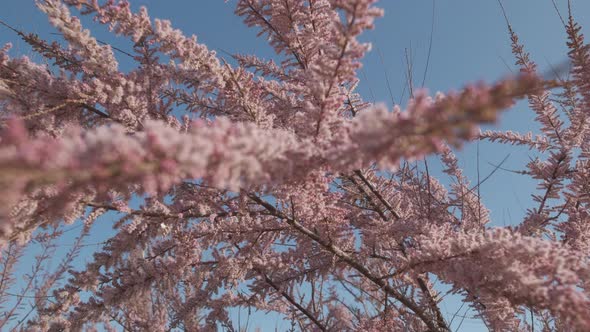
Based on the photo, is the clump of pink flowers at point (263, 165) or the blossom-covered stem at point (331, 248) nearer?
the clump of pink flowers at point (263, 165)

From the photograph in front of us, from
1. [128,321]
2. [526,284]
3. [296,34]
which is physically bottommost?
[526,284]

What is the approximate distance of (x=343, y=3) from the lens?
1.34 meters

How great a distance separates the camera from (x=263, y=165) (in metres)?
1.14

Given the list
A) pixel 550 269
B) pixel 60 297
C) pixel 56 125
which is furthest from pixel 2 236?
pixel 550 269

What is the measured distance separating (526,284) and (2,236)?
7.51ft

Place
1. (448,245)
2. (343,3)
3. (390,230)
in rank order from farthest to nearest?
(390,230), (448,245), (343,3)

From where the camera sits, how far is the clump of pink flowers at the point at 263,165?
2.99ft

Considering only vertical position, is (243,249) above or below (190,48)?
below

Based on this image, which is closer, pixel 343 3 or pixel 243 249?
pixel 343 3

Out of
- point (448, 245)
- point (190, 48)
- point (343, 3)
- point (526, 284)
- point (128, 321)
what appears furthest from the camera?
point (128, 321)

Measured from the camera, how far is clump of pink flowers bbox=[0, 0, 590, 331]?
91 centimetres

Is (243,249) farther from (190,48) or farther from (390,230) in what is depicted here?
(190,48)

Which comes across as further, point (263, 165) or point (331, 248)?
point (331, 248)

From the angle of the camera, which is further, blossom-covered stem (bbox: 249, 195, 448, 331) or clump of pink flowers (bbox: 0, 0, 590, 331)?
blossom-covered stem (bbox: 249, 195, 448, 331)
